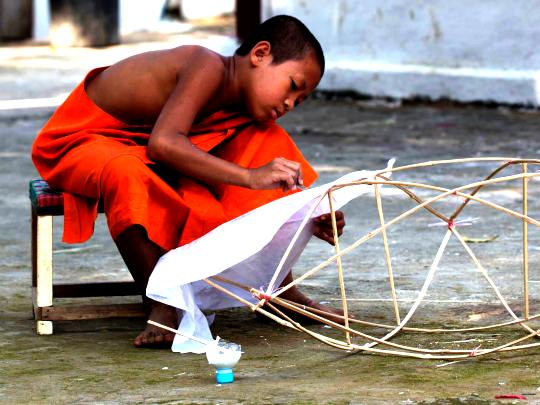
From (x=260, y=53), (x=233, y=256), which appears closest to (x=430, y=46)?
(x=260, y=53)

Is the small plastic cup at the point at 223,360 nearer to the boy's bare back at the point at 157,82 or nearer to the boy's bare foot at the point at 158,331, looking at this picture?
the boy's bare foot at the point at 158,331

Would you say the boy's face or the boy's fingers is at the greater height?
the boy's face

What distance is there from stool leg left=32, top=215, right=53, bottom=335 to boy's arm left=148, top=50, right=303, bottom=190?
35 centimetres

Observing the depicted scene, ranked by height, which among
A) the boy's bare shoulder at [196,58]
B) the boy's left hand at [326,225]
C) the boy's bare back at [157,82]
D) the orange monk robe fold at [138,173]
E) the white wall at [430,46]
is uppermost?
the boy's bare shoulder at [196,58]

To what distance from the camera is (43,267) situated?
3.28m

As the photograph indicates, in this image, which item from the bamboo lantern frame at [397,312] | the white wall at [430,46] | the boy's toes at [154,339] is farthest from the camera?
the white wall at [430,46]

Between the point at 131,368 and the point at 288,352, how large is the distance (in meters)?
0.41

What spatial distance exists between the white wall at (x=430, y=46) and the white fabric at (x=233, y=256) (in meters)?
5.40

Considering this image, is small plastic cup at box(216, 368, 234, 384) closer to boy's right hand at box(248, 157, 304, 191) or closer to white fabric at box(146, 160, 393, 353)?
white fabric at box(146, 160, 393, 353)

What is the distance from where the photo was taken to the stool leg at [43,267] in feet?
10.7

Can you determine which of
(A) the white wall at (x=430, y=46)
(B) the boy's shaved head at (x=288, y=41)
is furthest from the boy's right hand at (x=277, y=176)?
(A) the white wall at (x=430, y=46)

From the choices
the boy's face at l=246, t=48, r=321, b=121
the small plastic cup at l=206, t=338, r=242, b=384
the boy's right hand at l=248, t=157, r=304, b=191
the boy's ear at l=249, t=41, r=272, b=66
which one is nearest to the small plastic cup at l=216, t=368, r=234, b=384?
the small plastic cup at l=206, t=338, r=242, b=384

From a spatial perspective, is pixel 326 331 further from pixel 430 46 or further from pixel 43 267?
pixel 430 46

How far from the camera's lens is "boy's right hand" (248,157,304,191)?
299 cm
